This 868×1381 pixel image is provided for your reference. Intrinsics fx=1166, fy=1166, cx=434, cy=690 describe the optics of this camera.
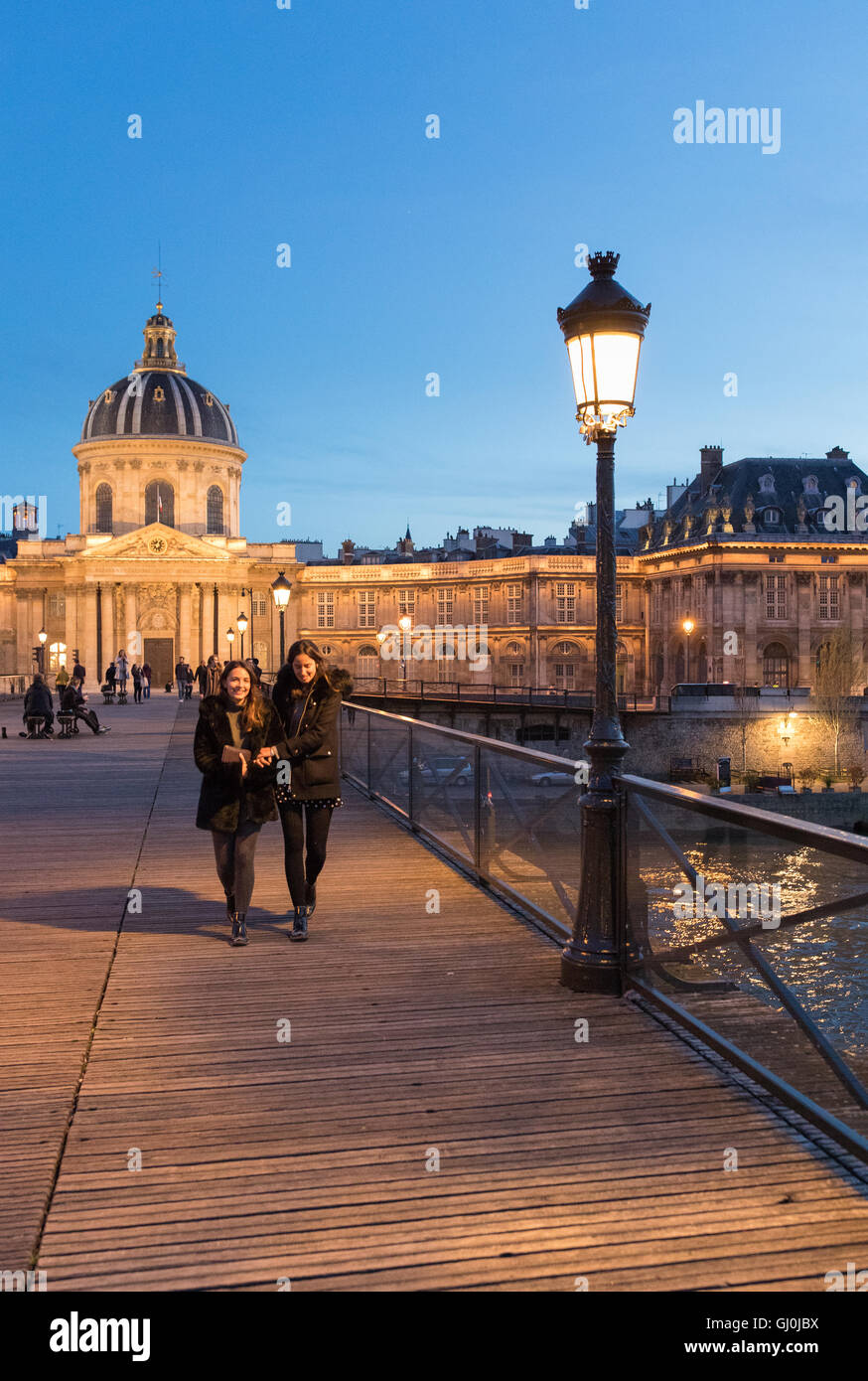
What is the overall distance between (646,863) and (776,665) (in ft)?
227

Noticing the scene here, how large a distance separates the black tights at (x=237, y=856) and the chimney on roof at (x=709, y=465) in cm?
7320

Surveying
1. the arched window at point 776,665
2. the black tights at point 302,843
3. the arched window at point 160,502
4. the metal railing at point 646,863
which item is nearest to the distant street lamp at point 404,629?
the arched window at point 776,665

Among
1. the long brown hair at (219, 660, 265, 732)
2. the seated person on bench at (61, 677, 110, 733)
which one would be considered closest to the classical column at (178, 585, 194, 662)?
the seated person on bench at (61, 677, 110, 733)

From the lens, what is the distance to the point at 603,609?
21.3ft

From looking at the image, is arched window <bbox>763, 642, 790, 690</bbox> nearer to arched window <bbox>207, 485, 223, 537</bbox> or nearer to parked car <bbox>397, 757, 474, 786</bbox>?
arched window <bbox>207, 485, 223, 537</bbox>

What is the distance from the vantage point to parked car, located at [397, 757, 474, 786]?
9.80 meters

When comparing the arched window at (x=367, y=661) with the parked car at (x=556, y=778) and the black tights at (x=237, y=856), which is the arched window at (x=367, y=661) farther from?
the parked car at (x=556, y=778)

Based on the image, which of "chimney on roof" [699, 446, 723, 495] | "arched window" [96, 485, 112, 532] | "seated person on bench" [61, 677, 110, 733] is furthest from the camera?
"arched window" [96, 485, 112, 532]

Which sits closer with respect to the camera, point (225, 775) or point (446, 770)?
point (225, 775)

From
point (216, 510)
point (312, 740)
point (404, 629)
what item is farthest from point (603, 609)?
point (216, 510)

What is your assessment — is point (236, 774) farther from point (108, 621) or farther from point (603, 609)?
point (108, 621)

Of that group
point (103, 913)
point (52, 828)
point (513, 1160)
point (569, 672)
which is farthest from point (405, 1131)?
point (569, 672)

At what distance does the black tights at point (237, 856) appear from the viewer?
761 centimetres
